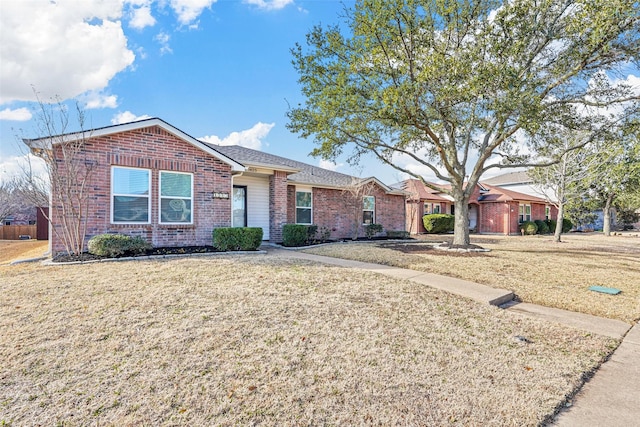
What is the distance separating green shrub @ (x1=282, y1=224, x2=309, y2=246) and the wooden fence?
60.3 ft

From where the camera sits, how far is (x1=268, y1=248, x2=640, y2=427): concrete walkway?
8.40 ft

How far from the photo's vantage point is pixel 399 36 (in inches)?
367

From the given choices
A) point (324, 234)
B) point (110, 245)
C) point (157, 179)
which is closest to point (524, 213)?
point (324, 234)

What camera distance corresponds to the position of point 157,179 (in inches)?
382

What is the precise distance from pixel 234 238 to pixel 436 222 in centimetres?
1826

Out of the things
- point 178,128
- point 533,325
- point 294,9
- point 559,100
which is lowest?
point 533,325

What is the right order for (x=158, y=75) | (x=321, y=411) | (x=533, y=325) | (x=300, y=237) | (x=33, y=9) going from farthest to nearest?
1. (x=300, y=237)
2. (x=158, y=75)
3. (x=33, y=9)
4. (x=533, y=325)
5. (x=321, y=411)

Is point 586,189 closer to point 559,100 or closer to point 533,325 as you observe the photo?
point 559,100

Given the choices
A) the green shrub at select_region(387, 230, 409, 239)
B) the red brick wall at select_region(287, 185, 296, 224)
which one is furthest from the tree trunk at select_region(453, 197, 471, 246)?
the red brick wall at select_region(287, 185, 296, 224)

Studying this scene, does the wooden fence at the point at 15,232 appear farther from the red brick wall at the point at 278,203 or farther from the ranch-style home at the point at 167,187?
the red brick wall at the point at 278,203

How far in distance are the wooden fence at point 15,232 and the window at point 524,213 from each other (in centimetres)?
3556

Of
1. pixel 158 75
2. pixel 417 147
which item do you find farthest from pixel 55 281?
pixel 417 147

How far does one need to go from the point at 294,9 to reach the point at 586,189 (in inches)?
954

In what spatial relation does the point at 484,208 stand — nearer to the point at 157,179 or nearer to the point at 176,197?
the point at 176,197
